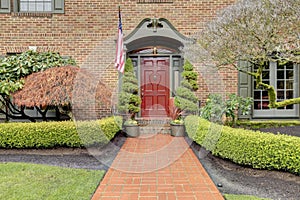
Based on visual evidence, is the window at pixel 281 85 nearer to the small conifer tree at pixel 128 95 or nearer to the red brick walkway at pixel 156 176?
the red brick walkway at pixel 156 176

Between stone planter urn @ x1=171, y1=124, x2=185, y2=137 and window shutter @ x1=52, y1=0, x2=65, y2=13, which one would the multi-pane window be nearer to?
window shutter @ x1=52, y1=0, x2=65, y2=13

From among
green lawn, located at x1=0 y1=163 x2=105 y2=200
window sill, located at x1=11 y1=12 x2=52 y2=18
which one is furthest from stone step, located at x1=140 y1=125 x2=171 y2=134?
window sill, located at x1=11 y1=12 x2=52 y2=18

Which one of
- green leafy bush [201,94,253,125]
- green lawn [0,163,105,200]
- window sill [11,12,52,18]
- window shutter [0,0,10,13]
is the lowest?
green lawn [0,163,105,200]

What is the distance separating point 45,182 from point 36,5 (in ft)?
19.9

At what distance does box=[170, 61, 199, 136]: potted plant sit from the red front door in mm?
1126

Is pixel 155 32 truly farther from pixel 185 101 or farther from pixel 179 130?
pixel 179 130

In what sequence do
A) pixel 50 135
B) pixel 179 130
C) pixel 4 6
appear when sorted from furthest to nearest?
pixel 4 6 → pixel 179 130 → pixel 50 135

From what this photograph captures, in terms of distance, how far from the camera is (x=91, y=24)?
7.48m

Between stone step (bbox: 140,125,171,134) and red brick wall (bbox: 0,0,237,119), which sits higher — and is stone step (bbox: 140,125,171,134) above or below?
below

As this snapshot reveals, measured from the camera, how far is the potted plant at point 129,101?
6.91 m

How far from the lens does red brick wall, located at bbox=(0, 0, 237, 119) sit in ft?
24.3

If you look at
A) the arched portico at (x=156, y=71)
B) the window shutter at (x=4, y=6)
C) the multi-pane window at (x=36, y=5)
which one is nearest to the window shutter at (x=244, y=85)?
the arched portico at (x=156, y=71)

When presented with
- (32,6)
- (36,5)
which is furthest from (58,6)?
(32,6)

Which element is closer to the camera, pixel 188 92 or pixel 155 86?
pixel 188 92
